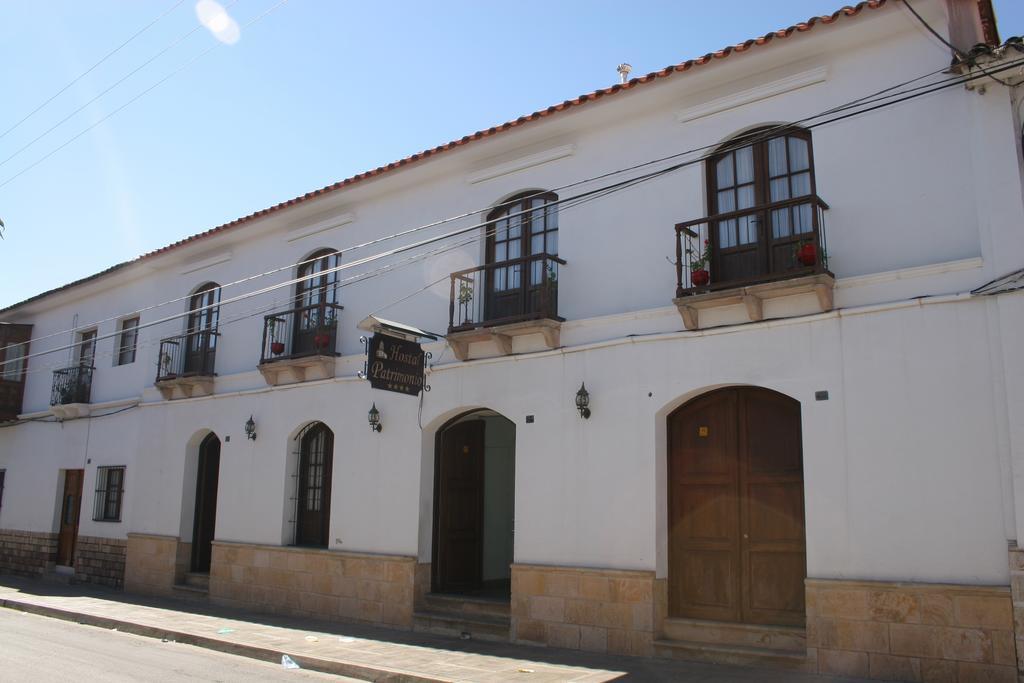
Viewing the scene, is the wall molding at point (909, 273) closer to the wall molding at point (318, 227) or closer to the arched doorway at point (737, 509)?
the arched doorway at point (737, 509)

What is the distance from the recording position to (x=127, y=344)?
1950 centimetres

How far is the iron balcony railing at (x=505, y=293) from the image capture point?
1127 cm

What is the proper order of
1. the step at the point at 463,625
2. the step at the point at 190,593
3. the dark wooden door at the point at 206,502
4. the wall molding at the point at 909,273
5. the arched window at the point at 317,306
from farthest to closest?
the dark wooden door at the point at 206,502 → the step at the point at 190,593 → the arched window at the point at 317,306 → the step at the point at 463,625 → the wall molding at the point at 909,273

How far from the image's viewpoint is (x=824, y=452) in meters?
8.88

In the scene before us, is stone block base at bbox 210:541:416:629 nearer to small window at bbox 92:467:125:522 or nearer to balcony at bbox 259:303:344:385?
balcony at bbox 259:303:344:385

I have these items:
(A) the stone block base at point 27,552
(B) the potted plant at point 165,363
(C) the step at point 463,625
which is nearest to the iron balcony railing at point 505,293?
(C) the step at point 463,625

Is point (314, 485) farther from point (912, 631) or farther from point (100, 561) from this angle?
point (912, 631)

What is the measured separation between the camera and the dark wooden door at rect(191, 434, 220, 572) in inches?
661

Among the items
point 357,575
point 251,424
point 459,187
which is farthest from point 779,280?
point 251,424

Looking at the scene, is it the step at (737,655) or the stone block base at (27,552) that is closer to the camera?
the step at (737,655)

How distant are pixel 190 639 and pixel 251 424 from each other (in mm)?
4674

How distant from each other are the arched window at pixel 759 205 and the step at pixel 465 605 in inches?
209

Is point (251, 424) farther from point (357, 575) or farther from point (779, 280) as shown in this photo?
point (779, 280)

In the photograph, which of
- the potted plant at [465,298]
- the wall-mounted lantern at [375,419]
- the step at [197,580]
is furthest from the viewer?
the step at [197,580]
